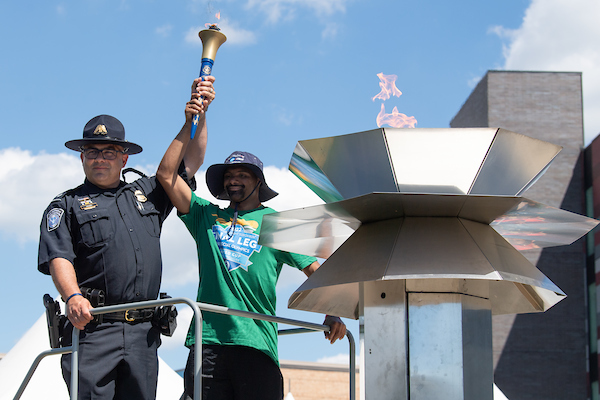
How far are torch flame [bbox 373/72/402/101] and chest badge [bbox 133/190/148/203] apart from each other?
5.29ft

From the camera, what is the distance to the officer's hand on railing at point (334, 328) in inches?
196

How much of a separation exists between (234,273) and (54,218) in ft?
3.76

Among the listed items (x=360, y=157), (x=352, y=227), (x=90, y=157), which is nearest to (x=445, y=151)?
(x=360, y=157)

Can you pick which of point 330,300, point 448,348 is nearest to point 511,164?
point 448,348

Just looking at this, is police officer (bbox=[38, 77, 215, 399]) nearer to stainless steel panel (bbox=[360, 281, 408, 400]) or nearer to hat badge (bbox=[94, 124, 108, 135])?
hat badge (bbox=[94, 124, 108, 135])

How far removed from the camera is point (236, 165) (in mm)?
5043

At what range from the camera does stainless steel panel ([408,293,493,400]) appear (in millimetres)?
3850

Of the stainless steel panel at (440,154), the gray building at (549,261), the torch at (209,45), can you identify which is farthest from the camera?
the gray building at (549,261)

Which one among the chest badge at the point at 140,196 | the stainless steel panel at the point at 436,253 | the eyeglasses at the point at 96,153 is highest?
the eyeglasses at the point at 96,153

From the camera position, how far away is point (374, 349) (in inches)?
161

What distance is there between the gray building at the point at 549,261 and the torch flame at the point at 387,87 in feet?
83.1

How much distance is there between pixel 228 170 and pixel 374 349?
5.51 feet

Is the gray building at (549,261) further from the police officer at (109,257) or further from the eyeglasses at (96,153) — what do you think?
the eyeglasses at (96,153)

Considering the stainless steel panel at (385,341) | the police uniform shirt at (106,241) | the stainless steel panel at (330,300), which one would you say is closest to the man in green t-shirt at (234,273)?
the stainless steel panel at (330,300)
